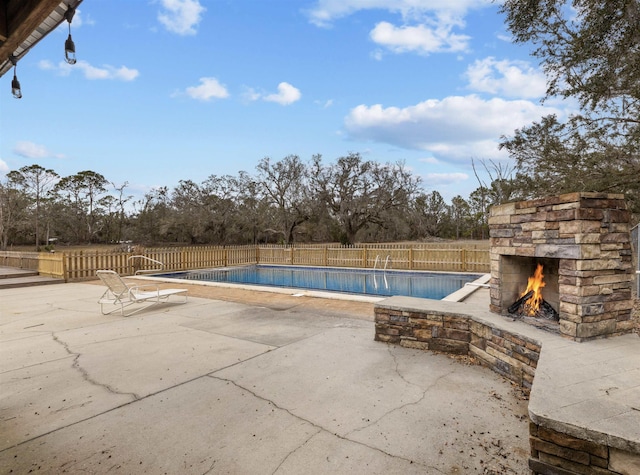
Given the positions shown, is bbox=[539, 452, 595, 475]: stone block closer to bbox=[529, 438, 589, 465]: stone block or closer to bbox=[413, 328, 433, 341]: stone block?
bbox=[529, 438, 589, 465]: stone block

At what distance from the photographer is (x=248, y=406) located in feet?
9.55

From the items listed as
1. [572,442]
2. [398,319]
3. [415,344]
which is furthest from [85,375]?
[572,442]

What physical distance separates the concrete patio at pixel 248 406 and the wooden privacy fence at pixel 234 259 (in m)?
8.18

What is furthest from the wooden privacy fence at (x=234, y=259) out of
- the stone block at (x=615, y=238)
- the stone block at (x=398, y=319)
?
the stone block at (x=615, y=238)

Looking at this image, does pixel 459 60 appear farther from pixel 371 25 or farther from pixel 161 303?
pixel 161 303

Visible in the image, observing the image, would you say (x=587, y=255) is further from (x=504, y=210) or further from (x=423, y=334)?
(x=423, y=334)

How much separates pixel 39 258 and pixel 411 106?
60.3 feet

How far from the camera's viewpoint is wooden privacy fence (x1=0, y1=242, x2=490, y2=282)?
12414 millimetres

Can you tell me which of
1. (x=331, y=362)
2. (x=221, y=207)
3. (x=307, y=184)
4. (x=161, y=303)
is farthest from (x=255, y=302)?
(x=221, y=207)

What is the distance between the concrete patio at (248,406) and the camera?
221 cm

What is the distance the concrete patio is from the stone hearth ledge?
0.45 meters

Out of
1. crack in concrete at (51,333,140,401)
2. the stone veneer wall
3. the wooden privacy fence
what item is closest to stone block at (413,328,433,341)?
the stone veneer wall

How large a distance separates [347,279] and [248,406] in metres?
11.6

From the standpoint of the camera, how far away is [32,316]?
259 inches
